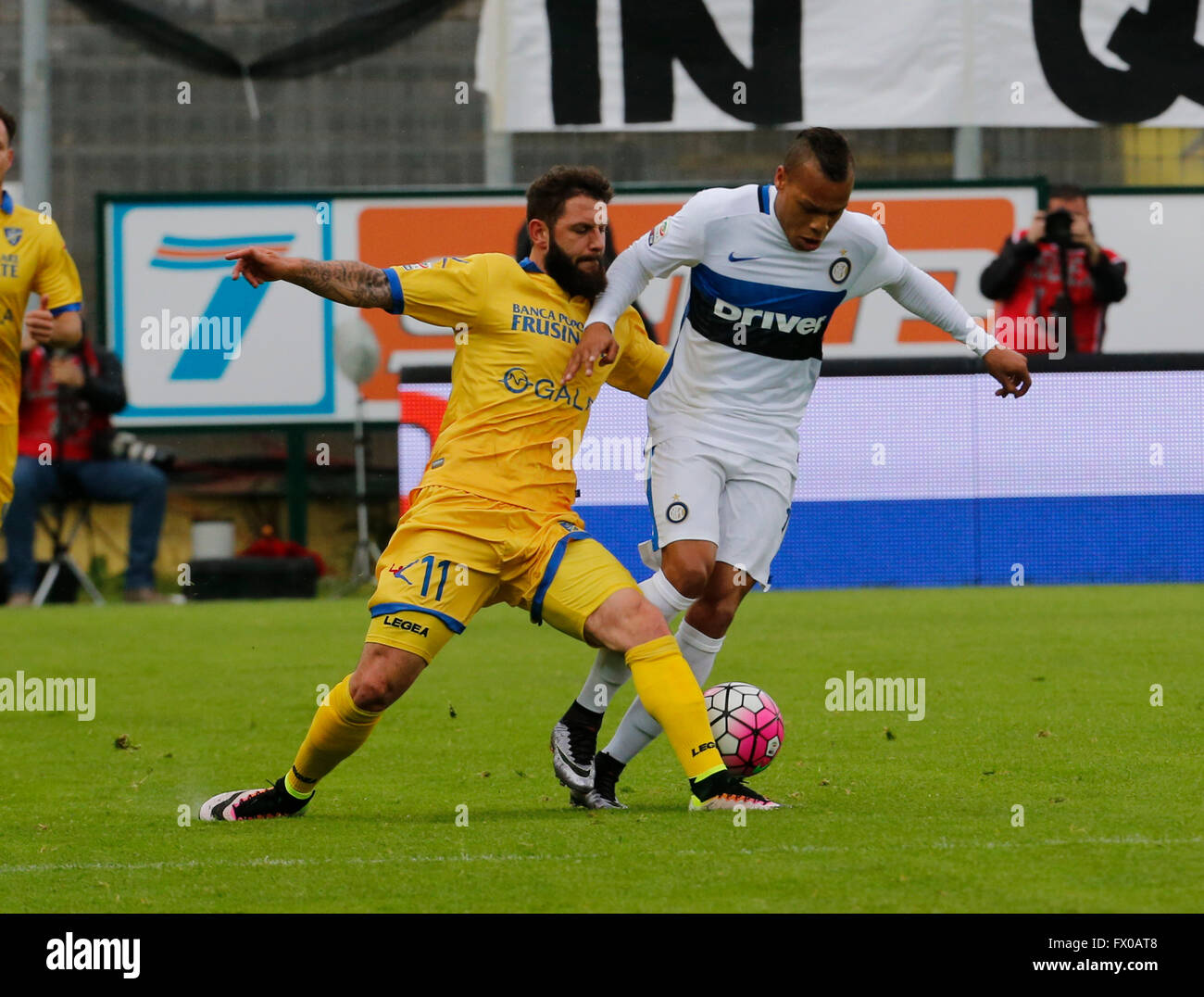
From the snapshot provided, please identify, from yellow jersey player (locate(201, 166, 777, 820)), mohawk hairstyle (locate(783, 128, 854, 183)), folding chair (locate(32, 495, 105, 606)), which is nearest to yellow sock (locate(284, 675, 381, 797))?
yellow jersey player (locate(201, 166, 777, 820))

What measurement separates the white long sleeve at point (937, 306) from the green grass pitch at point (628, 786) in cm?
135

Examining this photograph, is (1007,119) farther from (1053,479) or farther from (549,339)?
(549,339)

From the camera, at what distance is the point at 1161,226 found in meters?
15.9

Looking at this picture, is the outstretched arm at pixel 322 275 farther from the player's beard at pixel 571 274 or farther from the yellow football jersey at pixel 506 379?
the player's beard at pixel 571 274

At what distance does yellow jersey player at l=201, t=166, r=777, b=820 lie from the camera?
549 centimetres

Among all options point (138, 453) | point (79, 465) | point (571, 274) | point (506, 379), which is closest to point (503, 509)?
point (506, 379)

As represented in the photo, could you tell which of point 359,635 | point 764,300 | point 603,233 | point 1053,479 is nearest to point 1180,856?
Answer: point 764,300

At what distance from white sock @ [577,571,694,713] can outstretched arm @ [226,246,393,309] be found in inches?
46.2

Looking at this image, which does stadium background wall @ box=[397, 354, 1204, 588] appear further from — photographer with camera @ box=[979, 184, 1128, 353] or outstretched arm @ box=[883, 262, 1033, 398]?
outstretched arm @ box=[883, 262, 1033, 398]

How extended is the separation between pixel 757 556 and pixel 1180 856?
68.8 inches

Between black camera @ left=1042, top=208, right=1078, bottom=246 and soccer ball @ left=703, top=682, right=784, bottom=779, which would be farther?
black camera @ left=1042, top=208, right=1078, bottom=246

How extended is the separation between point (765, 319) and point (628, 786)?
1.50m

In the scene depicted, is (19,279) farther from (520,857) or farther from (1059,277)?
(1059,277)

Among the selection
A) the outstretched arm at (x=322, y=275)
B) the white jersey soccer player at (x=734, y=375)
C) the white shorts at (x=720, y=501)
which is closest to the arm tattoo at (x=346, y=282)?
the outstretched arm at (x=322, y=275)
